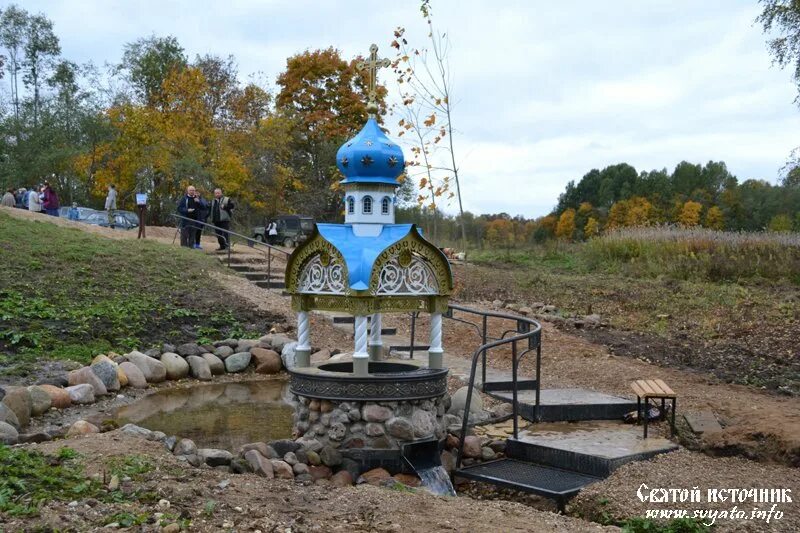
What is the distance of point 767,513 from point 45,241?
44.6 feet

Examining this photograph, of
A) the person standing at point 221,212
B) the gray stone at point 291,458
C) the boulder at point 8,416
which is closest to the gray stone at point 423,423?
the gray stone at point 291,458

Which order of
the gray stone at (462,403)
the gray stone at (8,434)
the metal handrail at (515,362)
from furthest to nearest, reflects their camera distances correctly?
the gray stone at (462,403) → the metal handrail at (515,362) → the gray stone at (8,434)

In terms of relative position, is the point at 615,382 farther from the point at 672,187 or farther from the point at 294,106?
the point at 672,187

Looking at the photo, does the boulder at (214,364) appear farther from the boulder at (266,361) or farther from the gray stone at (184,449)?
the gray stone at (184,449)

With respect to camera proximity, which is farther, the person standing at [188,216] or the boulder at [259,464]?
the person standing at [188,216]

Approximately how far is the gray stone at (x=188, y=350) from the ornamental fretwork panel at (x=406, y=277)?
16.1ft

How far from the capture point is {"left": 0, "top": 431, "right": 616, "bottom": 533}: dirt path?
469 cm

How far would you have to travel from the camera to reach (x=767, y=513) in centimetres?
565

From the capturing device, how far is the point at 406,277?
24.9 ft

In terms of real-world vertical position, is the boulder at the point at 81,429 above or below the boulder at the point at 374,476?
above

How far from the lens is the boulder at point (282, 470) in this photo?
6426mm

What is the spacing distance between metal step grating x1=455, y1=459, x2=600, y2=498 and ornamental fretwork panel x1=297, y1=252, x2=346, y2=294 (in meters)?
2.00

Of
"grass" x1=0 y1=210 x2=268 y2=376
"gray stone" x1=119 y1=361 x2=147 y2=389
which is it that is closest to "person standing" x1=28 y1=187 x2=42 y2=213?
"grass" x1=0 y1=210 x2=268 y2=376

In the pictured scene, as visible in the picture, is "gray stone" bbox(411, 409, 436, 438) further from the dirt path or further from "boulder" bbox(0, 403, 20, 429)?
"boulder" bbox(0, 403, 20, 429)
